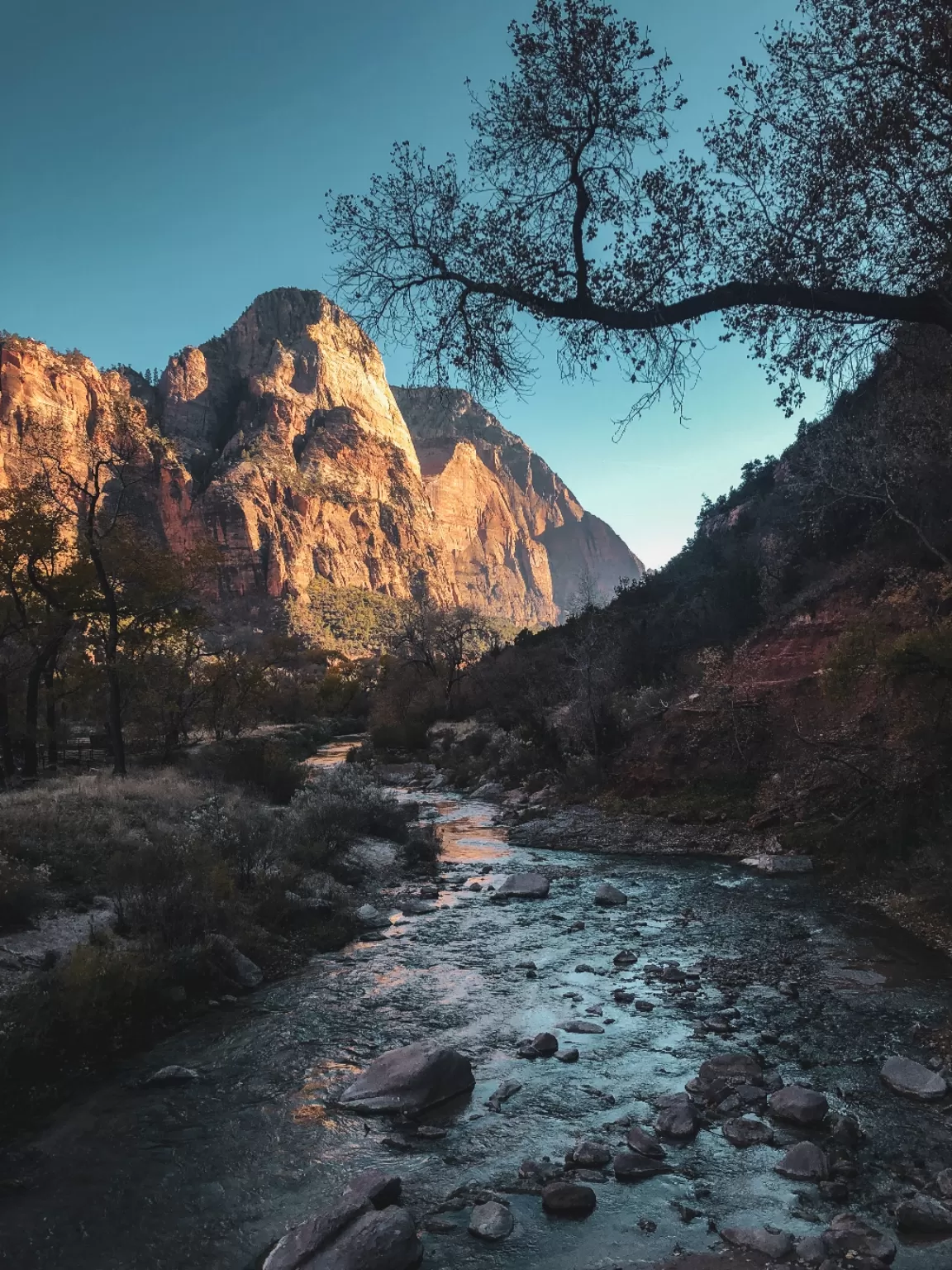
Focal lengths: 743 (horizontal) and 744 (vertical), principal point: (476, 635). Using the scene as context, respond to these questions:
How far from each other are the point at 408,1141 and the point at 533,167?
777cm

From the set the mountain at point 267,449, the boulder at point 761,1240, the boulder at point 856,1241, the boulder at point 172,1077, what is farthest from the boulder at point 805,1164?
the mountain at point 267,449

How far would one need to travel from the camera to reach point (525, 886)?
42.8ft

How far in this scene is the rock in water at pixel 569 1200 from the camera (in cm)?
445

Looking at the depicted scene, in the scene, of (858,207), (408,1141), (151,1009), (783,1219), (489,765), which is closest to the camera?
(783,1219)

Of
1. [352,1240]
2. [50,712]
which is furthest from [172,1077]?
[50,712]

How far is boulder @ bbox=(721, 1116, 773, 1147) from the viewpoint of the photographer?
16.4 ft

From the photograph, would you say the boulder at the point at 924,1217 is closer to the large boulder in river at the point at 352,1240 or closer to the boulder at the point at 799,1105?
the boulder at the point at 799,1105

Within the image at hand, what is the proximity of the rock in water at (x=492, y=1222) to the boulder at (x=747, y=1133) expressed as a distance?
1666 mm

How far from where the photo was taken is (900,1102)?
17.7ft

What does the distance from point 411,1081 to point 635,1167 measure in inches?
77.5

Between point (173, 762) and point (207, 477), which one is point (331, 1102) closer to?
point (173, 762)

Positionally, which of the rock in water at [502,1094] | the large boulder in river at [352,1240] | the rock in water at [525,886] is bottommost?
→ the rock in water at [525,886]

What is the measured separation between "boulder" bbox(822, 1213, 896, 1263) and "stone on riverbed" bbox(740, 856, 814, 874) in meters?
10.0

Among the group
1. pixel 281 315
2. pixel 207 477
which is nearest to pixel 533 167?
pixel 207 477
